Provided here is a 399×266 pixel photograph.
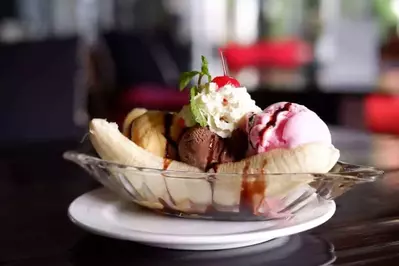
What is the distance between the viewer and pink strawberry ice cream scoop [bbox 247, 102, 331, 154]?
28.4 inches

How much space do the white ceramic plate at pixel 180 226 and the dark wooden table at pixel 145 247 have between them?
0.06 ft

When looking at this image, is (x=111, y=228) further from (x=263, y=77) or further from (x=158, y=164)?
(x=263, y=77)

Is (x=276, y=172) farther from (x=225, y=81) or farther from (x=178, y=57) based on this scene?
(x=178, y=57)

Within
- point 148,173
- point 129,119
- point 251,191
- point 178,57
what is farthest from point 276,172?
point 178,57

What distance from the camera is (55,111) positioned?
7.84ft

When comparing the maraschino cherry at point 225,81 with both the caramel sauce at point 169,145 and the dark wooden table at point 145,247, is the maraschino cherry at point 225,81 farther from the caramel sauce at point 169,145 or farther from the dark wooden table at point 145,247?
the dark wooden table at point 145,247

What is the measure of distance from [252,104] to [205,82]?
0.06 m

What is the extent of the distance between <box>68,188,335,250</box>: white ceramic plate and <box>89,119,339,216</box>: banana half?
0.02 metres

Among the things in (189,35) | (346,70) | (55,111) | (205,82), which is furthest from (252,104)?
(189,35)

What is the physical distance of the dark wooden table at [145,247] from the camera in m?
0.67

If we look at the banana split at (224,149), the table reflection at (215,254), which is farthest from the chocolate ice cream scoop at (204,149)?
the table reflection at (215,254)

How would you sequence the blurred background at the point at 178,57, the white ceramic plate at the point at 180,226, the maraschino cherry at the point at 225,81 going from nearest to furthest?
the white ceramic plate at the point at 180,226
the maraschino cherry at the point at 225,81
the blurred background at the point at 178,57

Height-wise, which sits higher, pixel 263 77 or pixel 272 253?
pixel 272 253

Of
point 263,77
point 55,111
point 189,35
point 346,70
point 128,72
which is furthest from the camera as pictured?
point 189,35
